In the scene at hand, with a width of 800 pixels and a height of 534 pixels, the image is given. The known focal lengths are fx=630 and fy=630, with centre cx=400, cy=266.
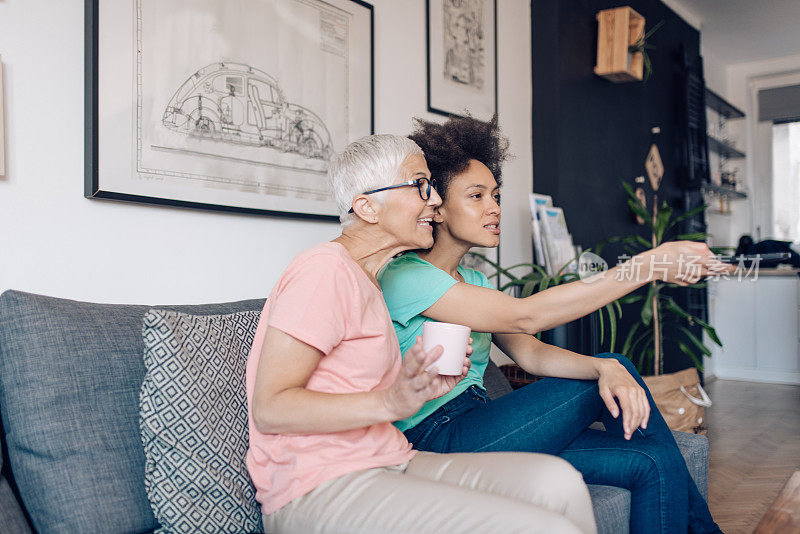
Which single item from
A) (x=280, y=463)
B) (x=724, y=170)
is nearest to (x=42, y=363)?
(x=280, y=463)

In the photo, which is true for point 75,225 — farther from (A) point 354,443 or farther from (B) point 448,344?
(B) point 448,344

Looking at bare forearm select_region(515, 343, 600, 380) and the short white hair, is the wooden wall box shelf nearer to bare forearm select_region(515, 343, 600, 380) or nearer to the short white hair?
bare forearm select_region(515, 343, 600, 380)

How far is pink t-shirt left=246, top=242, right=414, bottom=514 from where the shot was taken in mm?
1080

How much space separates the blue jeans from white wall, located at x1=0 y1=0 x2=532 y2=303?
835 millimetres

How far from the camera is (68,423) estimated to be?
1.21 metres

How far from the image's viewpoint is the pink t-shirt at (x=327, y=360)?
1080 mm

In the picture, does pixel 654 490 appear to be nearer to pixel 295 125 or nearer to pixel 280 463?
pixel 280 463

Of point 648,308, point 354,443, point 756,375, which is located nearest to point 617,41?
point 648,308

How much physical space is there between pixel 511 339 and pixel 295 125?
40.0 inches

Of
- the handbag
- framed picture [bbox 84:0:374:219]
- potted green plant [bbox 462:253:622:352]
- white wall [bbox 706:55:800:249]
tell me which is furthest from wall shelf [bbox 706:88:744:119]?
framed picture [bbox 84:0:374:219]

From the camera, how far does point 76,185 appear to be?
62.9 inches

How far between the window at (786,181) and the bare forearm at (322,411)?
21.8 ft

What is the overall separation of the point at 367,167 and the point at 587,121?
2688 mm

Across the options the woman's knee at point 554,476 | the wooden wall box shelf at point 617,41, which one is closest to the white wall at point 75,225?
the woman's knee at point 554,476
